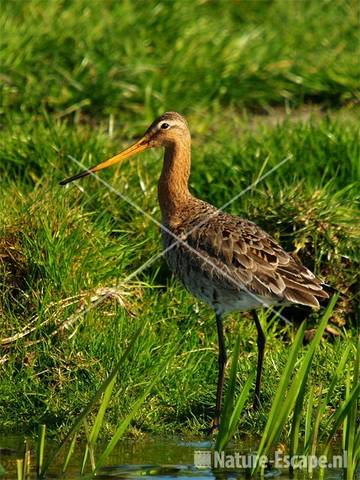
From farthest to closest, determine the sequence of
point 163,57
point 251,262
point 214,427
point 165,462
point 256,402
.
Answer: point 163,57 → point 251,262 → point 256,402 → point 214,427 → point 165,462

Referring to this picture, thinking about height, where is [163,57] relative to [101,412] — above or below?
above

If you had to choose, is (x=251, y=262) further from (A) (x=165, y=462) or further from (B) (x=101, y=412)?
(B) (x=101, y=412)

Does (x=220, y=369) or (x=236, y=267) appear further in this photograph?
(x=236, y=267)

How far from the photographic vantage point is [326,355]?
6805 mm

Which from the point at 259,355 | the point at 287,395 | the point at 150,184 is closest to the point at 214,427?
the point at 259,355

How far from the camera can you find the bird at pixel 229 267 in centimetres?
653

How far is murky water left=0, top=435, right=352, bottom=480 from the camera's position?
5.59 metres

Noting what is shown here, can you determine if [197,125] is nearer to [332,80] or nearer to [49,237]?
[332,80]

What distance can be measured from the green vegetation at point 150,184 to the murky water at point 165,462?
0.14 metres

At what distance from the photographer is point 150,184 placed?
8141mm

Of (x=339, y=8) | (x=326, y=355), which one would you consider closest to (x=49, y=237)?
(x=326, y=355)

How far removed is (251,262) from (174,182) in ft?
2.96

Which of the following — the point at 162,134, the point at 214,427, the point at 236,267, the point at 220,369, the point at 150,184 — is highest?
the point at 162,134

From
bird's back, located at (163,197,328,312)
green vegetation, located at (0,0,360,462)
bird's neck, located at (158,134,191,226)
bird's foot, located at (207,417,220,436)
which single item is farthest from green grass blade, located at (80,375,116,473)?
bird's neck, located at (158,134,191,226)
